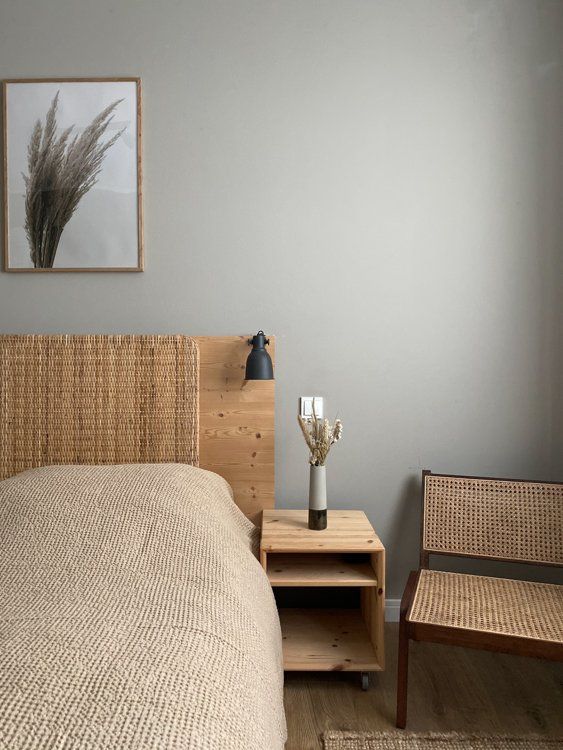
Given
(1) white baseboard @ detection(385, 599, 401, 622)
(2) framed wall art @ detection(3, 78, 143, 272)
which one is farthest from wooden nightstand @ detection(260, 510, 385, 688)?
(2) framed wall art @ detection(3, 78, 143, 272)

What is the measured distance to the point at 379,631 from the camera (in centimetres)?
201

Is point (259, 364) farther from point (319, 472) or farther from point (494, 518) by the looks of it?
point (494, 518)

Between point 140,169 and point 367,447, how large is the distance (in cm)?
141

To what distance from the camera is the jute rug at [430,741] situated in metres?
1.72

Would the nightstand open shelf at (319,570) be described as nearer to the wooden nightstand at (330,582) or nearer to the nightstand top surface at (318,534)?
the wooden nightstand at (330,582)

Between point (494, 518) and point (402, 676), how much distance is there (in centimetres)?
72

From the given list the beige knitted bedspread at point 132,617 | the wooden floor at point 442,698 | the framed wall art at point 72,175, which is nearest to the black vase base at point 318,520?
the beige knitted bedspread at point 132,617

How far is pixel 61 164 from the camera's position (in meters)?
2.39

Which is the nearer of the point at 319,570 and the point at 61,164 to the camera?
the point at 319,570

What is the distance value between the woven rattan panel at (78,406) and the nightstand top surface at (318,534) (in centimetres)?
43

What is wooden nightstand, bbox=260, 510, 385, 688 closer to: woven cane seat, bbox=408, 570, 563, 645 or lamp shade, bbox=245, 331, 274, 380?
woven cane seat, bbox=408, 570, 563, 645

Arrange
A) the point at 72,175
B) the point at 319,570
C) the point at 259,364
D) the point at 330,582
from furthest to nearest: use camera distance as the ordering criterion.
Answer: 1. the point at 72,175
2. the point at 259,364
3. the point at 319,570
4. the point at 330,582

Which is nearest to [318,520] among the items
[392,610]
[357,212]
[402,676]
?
[402,676]

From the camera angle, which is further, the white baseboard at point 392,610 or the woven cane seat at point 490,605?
the white baseboard at point 392,610
